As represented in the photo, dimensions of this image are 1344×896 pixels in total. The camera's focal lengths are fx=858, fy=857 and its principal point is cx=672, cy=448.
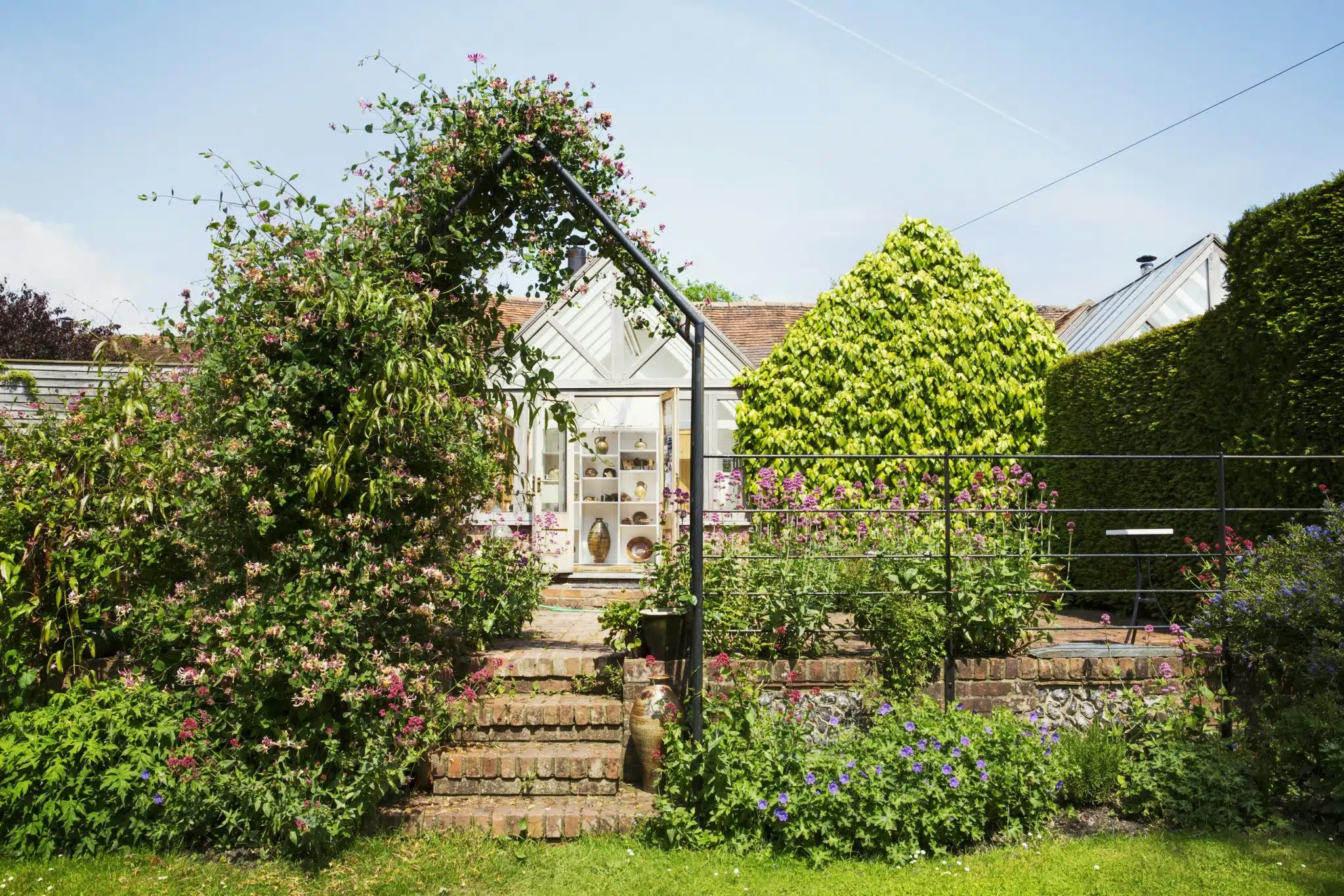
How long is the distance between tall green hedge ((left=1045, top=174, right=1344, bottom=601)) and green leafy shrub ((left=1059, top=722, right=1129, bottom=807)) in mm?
2453

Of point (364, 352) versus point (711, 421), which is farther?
point (711, 421)

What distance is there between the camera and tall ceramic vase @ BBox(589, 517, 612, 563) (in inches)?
420

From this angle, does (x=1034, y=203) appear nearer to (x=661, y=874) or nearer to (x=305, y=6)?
(x=305, y=6)

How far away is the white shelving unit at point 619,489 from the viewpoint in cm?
1071

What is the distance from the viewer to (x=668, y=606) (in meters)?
5.10

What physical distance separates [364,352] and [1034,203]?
1119 centimetres

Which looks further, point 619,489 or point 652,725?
point 619,489

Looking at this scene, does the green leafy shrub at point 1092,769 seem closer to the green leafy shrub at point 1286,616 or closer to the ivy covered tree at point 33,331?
the green leafy shrub at point 1286,616

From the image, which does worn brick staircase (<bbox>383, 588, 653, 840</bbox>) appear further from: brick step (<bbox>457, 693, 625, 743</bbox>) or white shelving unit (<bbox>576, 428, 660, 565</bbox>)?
white shelving unit (<bbox>576, 428, 660, 565</bbox>)

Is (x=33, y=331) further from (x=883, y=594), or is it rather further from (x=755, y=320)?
(x=883, y=594)

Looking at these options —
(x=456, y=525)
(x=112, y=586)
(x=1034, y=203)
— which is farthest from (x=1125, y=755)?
(x=1034, y=203)

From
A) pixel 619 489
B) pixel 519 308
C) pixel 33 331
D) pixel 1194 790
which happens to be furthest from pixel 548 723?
pixel 33 331

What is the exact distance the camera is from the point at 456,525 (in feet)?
15.9

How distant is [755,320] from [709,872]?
10871 mm
